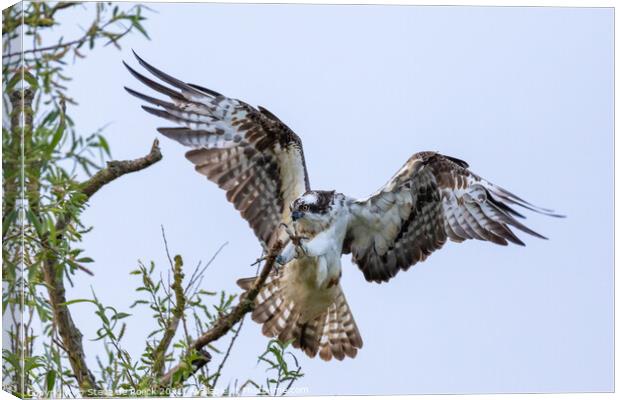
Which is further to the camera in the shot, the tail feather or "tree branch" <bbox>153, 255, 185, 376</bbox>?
the tail feather

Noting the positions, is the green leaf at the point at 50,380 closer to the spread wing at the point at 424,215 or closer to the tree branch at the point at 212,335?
the tree branch at the point at 212,335

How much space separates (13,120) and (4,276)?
613 mm

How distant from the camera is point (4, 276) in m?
4.12

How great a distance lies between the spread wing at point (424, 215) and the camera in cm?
506

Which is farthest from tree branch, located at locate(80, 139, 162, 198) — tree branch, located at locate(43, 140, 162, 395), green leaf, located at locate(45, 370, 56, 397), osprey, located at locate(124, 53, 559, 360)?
green leaf, located at locate(45, 370, 56, 397)

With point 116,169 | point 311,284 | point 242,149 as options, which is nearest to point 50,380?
point 116,169

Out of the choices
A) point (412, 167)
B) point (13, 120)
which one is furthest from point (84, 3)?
point (412, 167)

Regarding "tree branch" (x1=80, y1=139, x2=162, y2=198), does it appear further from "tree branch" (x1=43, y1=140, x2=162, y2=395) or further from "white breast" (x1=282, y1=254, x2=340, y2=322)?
"white breast" (x1=282, y1=254, x2=340, y2=322)

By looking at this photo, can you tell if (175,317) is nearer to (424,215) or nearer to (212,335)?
(212,335)

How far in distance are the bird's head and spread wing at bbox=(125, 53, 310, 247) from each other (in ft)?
0.84

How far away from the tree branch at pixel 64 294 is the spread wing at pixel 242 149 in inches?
26.4

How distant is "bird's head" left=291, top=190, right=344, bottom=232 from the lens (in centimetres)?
495

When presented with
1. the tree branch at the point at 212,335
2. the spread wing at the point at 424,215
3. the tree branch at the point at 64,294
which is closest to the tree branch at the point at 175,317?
the tree branch at the point at 212,335

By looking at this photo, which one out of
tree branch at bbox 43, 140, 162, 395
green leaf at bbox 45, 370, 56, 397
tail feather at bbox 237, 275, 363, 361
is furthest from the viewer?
tail feather at bbox 237, 275, 363, 361
